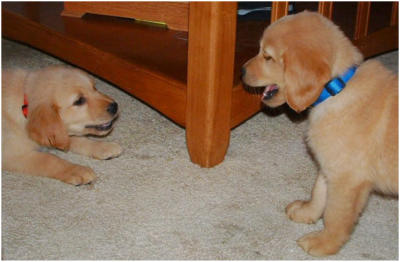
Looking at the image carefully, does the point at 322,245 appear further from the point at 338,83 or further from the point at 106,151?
the point at 106,151

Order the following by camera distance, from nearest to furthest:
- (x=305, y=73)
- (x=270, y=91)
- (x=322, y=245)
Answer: (x=305, y=73) → (x=322, y=245) → (x=270, y=91)

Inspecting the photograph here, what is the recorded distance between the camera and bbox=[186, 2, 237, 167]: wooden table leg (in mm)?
1604

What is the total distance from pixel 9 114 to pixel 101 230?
2.03 feet

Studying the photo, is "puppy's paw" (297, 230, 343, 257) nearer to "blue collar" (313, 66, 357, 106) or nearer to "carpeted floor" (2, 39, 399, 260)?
"carpeted floor" (2, 39, 399, 260)

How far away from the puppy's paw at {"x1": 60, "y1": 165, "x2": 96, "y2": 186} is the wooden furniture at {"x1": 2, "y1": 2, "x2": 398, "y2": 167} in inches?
14.7

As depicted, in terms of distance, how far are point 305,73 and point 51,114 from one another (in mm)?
902

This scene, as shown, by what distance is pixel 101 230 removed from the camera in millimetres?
1573

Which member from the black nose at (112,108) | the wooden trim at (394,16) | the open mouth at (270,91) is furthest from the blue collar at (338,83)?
the wooden trim at (394,16)

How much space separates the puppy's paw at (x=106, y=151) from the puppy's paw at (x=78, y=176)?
0.13m

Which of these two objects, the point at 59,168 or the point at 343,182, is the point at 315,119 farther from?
the point at 59,168

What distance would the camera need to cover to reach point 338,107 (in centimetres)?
143

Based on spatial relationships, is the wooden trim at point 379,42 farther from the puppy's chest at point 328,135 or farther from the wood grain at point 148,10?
the puppy's chest at point 328,135

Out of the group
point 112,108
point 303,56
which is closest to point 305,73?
point 303,56

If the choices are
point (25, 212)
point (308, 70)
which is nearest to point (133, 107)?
point (25, 212)
